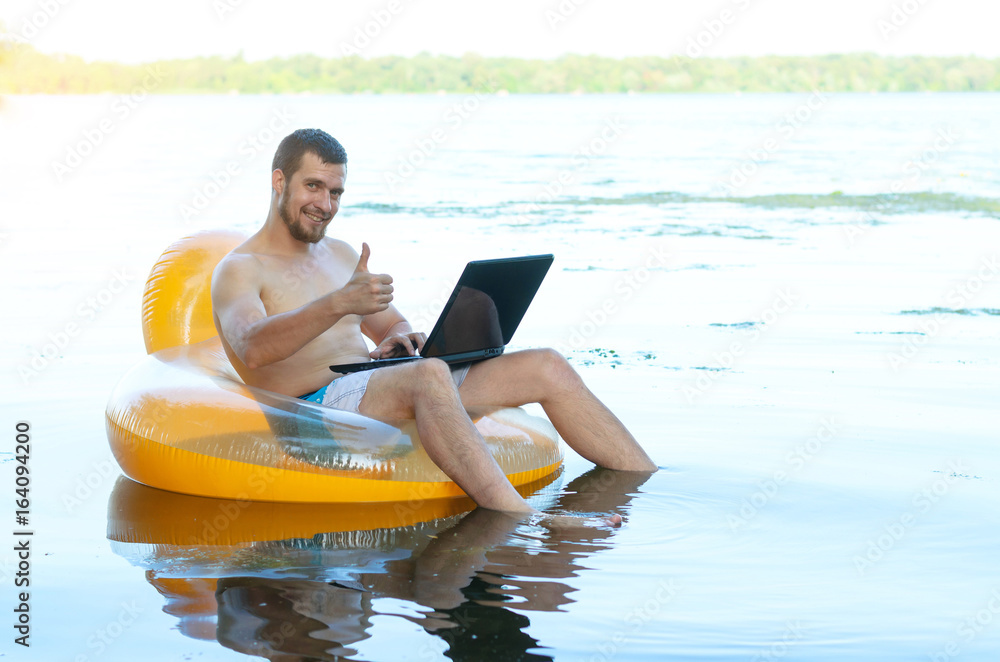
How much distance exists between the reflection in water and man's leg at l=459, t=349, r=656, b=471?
0.46 feet

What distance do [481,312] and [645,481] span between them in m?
1.00

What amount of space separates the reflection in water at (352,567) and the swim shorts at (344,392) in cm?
40

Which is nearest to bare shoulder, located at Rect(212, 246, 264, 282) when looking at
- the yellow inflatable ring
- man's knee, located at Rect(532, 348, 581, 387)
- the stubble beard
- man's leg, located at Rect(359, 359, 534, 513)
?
the stubble beard

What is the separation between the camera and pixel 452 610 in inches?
122

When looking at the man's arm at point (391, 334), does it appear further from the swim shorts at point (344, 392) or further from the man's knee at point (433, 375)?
the man's knee at point (433, 375)

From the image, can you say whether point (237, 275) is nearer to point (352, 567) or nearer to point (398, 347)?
point (398, 347)

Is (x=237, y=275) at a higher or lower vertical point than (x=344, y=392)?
higher

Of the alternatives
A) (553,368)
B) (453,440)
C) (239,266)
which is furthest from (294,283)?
(553,368)

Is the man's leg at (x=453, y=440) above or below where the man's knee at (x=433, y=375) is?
below

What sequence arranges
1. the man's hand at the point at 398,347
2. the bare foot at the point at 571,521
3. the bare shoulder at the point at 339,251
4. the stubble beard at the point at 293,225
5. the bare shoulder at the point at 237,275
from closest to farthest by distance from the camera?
the bare foot at the point at 571,521 → the bare shoulder at the point at 237,275 → the stubble beard at the point at 293,225 → the man's hand at the point at 398,347 → the bare shoulder at the point at 339,251

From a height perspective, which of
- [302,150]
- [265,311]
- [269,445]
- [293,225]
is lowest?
[269,445]

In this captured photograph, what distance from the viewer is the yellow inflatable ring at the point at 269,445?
414cm

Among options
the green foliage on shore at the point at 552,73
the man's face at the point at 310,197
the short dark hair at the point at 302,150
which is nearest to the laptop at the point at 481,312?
the man's face at the point at 310,197

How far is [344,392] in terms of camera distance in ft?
14.0
